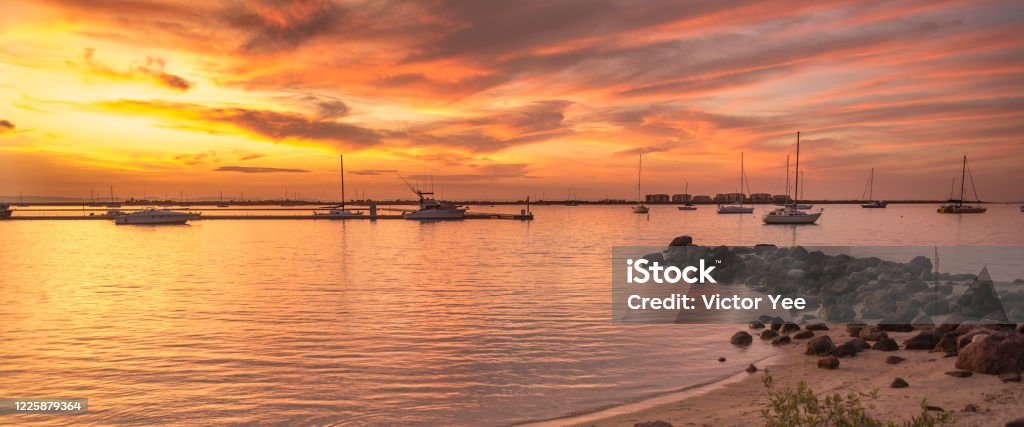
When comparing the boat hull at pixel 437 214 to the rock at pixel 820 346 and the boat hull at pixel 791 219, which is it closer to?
the boat hull at pixel 791 219

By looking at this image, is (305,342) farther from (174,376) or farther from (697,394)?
(697,394)

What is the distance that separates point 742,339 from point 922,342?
3.84m

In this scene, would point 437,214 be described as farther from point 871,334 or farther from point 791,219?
point 871,334

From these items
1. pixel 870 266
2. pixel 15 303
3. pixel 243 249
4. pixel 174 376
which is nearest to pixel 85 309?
pixel 15 303

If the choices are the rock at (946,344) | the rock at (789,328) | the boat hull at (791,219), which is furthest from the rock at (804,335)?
the boat hull at (791,219)

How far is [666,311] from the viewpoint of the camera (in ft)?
66.8

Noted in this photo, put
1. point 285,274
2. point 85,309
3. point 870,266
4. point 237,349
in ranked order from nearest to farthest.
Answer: point 237,349 < point 85,309 < point 870,266 < point 285,274

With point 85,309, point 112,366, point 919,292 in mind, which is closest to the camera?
point 112,366

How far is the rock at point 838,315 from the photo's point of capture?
1706 cm

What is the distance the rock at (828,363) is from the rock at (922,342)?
2.14 meters

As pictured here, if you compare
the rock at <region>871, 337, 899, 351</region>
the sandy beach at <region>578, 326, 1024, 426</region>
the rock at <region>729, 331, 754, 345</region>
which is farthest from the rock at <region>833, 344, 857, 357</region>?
the rock at <region>729, 331, 754, 345</region>

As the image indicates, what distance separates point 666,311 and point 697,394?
9835 mm

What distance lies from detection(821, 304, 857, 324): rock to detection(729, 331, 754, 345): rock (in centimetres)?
375

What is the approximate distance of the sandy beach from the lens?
8250 millimetres
